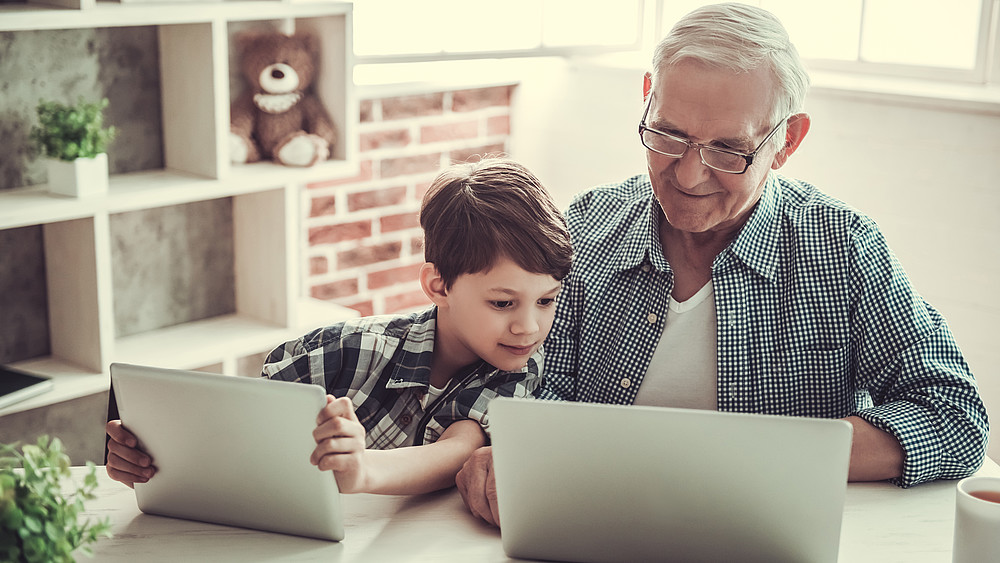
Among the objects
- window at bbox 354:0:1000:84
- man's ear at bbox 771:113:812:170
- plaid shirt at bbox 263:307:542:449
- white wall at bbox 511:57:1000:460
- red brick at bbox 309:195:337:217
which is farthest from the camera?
red brick at bbox 309:195:337:217

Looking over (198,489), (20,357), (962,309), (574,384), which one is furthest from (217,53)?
(962,309)

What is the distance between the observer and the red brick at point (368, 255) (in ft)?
10.6

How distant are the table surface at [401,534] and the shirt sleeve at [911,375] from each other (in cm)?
8

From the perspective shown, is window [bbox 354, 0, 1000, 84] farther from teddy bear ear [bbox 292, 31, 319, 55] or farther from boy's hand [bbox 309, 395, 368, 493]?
boy's hand [bbox 309, 395, 368, 493]

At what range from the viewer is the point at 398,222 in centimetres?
336

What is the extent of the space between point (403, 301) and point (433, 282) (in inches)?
75.5

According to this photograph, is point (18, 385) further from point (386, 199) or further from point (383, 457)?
point (386, 199)

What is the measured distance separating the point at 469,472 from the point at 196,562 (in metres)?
0.36

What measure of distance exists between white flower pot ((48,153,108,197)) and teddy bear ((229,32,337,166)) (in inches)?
15.7

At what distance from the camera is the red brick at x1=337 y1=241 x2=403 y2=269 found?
323 cm

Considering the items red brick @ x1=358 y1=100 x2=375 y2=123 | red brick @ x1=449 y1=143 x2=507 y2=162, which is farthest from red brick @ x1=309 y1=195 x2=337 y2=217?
red brick @ x1=449 y1=143 x2=507 y2=162

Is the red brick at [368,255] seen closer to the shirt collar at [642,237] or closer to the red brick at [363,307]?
→ the red brick at [363,307]

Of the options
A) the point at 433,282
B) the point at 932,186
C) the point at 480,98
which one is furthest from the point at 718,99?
the point at 480,98

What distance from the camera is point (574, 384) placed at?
181 cm
